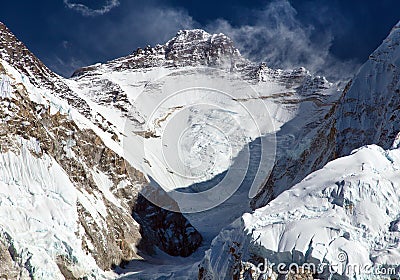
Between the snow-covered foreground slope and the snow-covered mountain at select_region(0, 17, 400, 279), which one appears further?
the snow-covered mountain at select_region(0, 17, 400, 279)

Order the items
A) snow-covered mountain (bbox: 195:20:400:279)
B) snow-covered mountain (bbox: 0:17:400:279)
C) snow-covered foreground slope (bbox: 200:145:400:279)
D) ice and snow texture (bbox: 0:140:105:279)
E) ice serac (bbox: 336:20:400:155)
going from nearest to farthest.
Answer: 1. snow-covered mountain (bbox: 195:20:400:279)
2. snow-covered foreground slope (bbox: 200:145:400:279)
3. snow-covered mountain (bbox: 0:17:400:279)
4. ice and snow texture (bbox: 0:140:105:279)
5. ice serac (bbox: 336:20:400:155)

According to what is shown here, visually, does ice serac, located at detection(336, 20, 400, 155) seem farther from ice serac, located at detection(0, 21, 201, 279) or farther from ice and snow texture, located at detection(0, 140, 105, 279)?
ice and snow texture, located at detection(0, 140, 105, 279)

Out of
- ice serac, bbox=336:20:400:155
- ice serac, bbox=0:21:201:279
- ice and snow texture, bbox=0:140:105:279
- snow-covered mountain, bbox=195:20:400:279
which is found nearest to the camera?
snow-covered mountain, bbox=195:20:400:279

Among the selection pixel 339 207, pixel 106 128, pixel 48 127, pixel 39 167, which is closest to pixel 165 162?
pixel 106 128

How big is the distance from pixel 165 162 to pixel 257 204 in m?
38.5

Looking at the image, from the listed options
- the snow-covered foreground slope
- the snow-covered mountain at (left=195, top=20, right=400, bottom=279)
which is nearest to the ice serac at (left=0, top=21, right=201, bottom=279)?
the snow-covered mountain at (left=195, top=20, right=400, bottom=279)

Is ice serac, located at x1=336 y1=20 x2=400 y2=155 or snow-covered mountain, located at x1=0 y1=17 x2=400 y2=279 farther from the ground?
ice serac, located at x1=336 y1=20 x2=400 y2=155

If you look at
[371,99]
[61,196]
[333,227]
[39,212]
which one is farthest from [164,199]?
[333,227]

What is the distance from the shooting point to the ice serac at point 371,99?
3851 inches

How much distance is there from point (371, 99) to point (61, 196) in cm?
5751

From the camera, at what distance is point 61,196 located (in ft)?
270

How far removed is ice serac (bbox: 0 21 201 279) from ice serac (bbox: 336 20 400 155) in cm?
3725

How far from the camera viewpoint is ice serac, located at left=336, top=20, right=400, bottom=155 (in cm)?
9781

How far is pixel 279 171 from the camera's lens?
13850 cm
